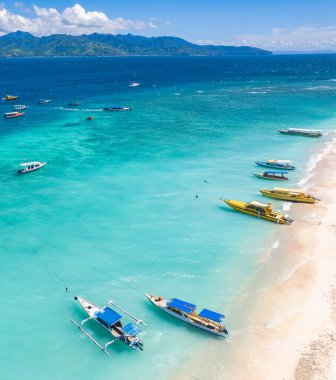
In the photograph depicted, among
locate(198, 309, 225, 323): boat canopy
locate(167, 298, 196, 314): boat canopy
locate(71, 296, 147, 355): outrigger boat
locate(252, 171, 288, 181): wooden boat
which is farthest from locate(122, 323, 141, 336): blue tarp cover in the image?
locate(252, 171, 288, 181): wooden boat

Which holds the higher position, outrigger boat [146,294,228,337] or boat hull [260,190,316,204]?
boat hull [260,190,316,204]

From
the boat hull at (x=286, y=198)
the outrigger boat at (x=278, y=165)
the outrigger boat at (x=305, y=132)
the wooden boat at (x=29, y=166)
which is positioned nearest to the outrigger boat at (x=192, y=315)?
the boat hull at (x=286, y=198)

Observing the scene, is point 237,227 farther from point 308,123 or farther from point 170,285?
point 308,123

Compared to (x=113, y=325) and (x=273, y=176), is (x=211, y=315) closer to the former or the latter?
(x=113, y=325)

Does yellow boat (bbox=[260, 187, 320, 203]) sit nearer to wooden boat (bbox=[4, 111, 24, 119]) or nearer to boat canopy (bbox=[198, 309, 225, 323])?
boat canopy (bbox=[198, 309, 225, 323])

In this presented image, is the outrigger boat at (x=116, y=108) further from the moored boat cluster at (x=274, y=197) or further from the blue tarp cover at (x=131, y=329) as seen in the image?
the blue tarp cover at (x=131, y=329)

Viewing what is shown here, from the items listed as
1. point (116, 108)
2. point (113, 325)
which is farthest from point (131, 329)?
point (116, 108)
